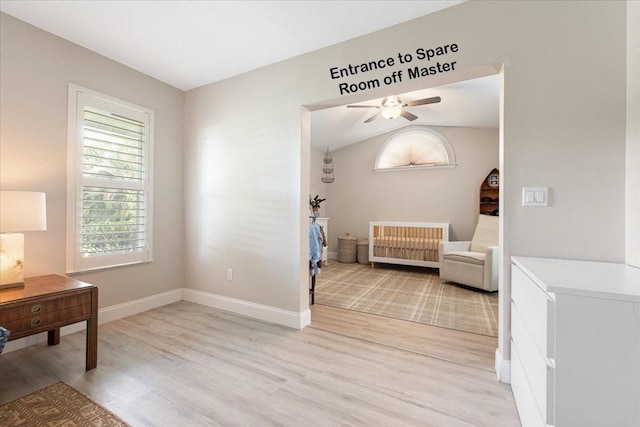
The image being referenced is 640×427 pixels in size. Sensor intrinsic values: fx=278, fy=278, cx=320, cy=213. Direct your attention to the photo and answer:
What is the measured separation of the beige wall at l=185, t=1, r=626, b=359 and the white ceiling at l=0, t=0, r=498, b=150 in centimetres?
16

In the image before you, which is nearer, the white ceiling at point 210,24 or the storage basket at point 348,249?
the white ceiling at point 210,24

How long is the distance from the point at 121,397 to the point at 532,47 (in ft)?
10.5

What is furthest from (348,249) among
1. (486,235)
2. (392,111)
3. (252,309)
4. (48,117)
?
(48,117)

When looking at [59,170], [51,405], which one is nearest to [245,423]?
[51,405]

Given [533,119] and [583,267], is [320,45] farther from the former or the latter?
[583,267]

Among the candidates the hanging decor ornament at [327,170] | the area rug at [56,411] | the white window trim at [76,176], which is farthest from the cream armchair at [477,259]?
the white window trim at [76,176]

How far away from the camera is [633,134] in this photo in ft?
4.79

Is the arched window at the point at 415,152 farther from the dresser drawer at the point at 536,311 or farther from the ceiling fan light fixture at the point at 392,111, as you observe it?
the dresser drawer at the point at 536,311

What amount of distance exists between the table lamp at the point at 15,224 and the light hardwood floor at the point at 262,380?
24.8 inches

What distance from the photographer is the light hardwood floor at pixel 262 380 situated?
4.78 feet

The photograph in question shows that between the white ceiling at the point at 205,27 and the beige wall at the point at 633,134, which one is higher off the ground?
the white ceiling at the point at 205,27

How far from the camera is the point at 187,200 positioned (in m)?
3.34

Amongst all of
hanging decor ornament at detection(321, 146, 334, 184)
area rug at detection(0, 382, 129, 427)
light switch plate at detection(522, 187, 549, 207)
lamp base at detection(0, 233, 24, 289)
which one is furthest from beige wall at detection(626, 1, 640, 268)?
hanging decor ornament at detection(321, 146, 334, 184)

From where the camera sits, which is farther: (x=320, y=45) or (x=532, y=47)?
(x=320, y=45)
